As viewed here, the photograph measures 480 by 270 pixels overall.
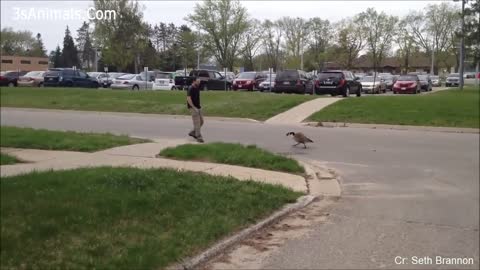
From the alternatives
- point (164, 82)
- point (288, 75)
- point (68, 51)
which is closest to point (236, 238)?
point (68, 51)

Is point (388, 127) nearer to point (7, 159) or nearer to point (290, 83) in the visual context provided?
point (290, 83)

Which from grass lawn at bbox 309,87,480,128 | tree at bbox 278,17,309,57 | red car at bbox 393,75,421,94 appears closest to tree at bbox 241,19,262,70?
tree at bbox 278,17,309,57

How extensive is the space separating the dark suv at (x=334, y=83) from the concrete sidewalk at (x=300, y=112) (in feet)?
11.2

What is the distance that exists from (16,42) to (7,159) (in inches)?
→ 197

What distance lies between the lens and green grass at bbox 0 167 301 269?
4457 mm

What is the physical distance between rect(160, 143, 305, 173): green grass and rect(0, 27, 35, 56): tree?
18.7 ft

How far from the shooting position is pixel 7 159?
9.20 meters

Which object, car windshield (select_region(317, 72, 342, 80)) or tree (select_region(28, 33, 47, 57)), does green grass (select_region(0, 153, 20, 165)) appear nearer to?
tree (select_region(28, 33, 47, 57))

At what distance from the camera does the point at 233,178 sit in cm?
827

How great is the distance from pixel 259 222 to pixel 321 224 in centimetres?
73

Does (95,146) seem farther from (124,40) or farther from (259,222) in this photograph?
(259,222)

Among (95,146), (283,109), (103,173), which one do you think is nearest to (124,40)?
(103,173)

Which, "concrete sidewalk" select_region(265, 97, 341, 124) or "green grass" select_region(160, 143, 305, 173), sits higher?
"concrete sidewalk" select_region(265, 97, 341, 124)

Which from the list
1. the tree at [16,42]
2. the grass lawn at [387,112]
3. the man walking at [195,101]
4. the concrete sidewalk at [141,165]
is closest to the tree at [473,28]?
the grass lawn at [387,112]
